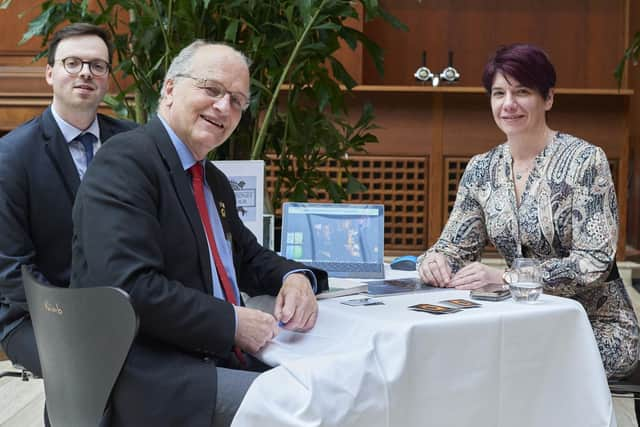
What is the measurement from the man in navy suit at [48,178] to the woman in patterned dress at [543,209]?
3.46 feet

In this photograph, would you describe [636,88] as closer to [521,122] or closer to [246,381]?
[521,122]

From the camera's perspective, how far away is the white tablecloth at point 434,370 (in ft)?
5.09

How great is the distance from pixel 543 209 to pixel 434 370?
95 cm

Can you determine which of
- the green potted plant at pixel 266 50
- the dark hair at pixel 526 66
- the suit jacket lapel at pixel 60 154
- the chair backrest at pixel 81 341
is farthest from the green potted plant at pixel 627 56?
the chair backrest at pixel 81 341

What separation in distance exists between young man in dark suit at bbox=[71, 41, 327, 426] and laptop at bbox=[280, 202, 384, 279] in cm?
41

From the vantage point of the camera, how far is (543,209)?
250 cm

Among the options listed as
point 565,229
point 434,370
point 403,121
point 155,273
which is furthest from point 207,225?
point 403,121

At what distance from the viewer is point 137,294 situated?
5.21 feet

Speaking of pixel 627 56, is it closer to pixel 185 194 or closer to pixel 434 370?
pixel 434 370

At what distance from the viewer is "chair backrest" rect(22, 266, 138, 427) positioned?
1505 millimetres

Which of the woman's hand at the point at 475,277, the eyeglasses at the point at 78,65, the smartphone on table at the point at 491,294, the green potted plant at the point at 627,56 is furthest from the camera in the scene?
the green potted plant at the point at 627,56

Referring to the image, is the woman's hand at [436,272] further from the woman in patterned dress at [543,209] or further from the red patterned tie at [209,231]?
the red patterned tie at [209,231]

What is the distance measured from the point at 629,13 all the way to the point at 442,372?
6844 millimetres

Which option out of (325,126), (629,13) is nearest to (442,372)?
(325,126)
